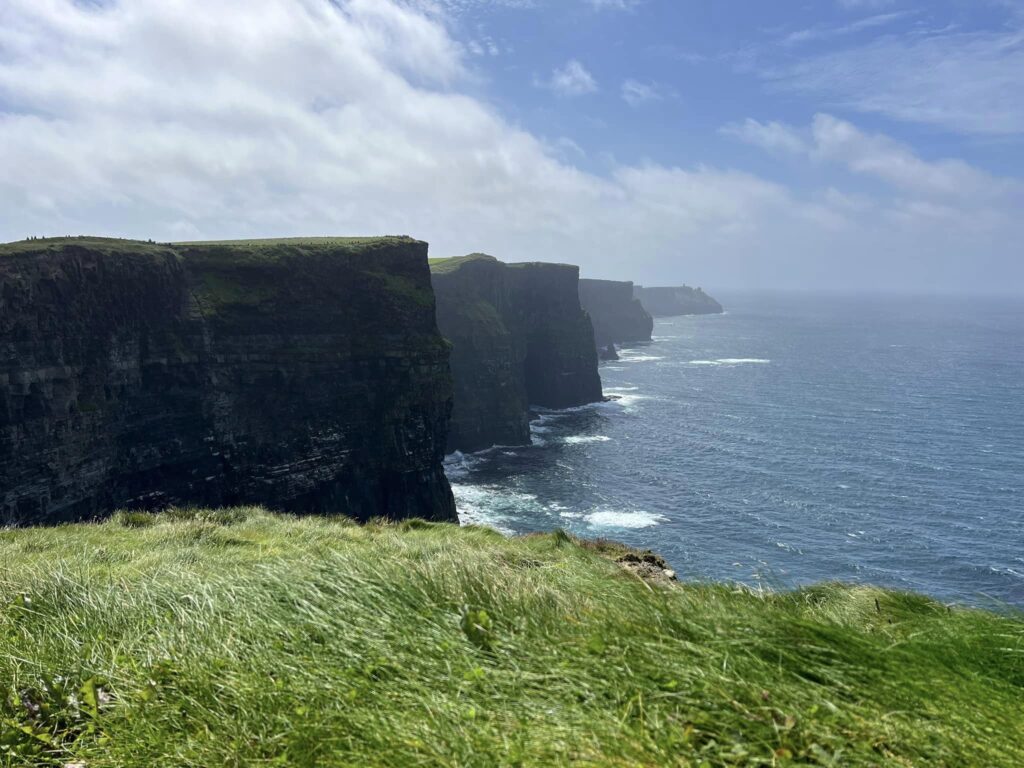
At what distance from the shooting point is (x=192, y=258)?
48438mm

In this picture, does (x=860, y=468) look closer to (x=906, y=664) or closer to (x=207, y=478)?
(x=207, y=478)

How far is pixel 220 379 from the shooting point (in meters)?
45.3

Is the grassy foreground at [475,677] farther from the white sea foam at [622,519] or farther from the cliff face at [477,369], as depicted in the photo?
the cliff face at [477,369]

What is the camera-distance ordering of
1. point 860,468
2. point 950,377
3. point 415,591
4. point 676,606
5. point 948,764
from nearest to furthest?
1. point 948,764
2. point 676,606
3. point 415,591
4. point 860,468
5. point 950,377

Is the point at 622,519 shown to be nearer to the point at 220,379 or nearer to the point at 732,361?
the point at 220,379

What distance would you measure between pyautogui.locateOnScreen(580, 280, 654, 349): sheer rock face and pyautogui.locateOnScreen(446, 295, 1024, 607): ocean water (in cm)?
6708

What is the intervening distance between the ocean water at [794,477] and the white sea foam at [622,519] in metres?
0.25

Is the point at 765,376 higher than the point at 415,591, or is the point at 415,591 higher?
the point at 415,591

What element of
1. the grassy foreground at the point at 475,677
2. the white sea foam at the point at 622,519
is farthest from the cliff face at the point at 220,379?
the grassy foreground at the point at 475,677

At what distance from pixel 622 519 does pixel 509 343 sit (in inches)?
1654

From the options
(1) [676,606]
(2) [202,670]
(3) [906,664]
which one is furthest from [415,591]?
(3) [906,664]

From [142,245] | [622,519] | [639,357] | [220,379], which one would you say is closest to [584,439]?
[622,519]

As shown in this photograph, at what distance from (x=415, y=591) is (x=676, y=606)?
2149 millimetres

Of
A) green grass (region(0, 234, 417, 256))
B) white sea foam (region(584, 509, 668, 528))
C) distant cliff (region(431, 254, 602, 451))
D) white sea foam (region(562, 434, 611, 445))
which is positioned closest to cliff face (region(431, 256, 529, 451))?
distant cliff (region(431, 254, 602, 451))
